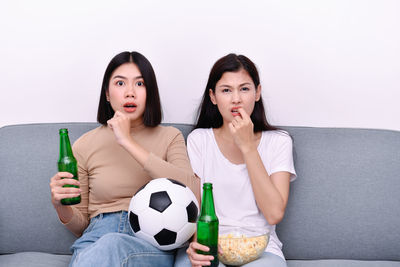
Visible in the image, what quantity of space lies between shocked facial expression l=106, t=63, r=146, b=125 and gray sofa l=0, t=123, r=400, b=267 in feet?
1.45

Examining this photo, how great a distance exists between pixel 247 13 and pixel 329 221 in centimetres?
113

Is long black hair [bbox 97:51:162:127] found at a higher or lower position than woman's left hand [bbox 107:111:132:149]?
higher

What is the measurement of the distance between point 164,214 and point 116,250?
19 centimetres

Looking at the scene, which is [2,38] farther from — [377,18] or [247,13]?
[377,18]

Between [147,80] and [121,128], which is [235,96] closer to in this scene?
[147,80]

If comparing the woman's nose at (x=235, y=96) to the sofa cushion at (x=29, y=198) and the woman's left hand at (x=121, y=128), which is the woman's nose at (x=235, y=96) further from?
the sofa cushion at (x=29, y=198)

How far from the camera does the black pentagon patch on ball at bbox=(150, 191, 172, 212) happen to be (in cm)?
132

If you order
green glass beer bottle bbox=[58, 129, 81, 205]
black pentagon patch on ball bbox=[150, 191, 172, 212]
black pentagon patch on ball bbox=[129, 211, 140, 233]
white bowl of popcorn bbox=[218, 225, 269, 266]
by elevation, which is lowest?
white bowl of popcorn bbox=[218, 225, 269, 266]

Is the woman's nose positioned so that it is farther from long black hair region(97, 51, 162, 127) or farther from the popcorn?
the popcorn

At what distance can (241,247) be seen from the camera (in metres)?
1.36

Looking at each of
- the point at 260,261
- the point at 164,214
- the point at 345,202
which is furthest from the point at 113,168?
the point at 345,202

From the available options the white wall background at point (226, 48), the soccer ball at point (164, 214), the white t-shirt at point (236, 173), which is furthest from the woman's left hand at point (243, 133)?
the white wall background at point (226, 48)

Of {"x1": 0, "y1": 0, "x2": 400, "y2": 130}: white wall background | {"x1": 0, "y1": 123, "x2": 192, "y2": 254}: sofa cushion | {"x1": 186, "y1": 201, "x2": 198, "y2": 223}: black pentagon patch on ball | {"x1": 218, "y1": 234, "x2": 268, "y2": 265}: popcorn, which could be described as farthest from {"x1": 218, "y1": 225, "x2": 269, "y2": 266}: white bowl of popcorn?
{"x1": 0, "y1": 0, "x2": 400, "y2": 130}: white wall background

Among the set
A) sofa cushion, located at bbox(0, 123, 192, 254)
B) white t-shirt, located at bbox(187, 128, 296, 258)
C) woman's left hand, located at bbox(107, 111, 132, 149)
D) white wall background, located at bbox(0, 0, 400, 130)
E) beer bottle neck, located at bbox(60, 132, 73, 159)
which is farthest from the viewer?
white wall background, located at bbox(0, 0, 400, 130)
